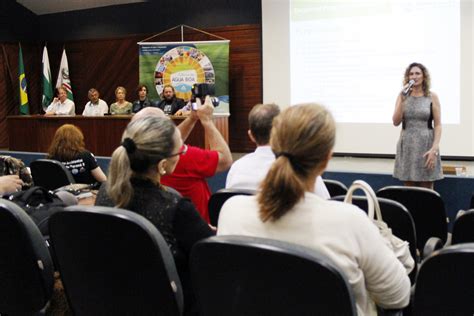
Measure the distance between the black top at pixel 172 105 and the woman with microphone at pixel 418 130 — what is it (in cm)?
381

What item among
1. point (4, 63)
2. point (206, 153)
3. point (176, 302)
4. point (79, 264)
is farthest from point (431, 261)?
point (4, 63)

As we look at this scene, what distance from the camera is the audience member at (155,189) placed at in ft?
5.54

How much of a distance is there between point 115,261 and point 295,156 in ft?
2.08

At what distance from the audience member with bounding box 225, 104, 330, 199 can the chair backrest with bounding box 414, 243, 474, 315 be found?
3.66ft

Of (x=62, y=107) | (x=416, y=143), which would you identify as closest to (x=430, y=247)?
(x=416, y=143)

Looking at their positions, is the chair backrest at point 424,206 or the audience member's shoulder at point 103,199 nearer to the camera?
the audience member's shoulder at point 103,199

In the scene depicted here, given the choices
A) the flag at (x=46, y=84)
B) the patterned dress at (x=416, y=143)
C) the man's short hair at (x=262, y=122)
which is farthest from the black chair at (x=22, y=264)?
the flag at (x=46, y=84)

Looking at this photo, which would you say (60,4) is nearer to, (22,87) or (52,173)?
(22,87)

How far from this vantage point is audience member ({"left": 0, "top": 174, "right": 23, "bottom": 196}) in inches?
97.7

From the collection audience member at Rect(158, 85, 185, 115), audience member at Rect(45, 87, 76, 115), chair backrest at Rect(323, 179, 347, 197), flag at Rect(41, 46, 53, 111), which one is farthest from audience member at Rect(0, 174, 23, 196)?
flag at Rect(41, 46, 53, 111)

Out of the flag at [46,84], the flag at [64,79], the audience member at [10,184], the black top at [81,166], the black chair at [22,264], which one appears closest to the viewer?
the black chair at [22,264]

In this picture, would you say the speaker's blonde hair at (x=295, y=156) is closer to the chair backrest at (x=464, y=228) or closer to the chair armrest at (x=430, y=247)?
the chair armrest at (x=430, y=247)

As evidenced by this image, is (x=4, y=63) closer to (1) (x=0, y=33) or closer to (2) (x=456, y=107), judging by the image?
(1) (x=0, y=33)

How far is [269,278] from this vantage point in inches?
50.3
